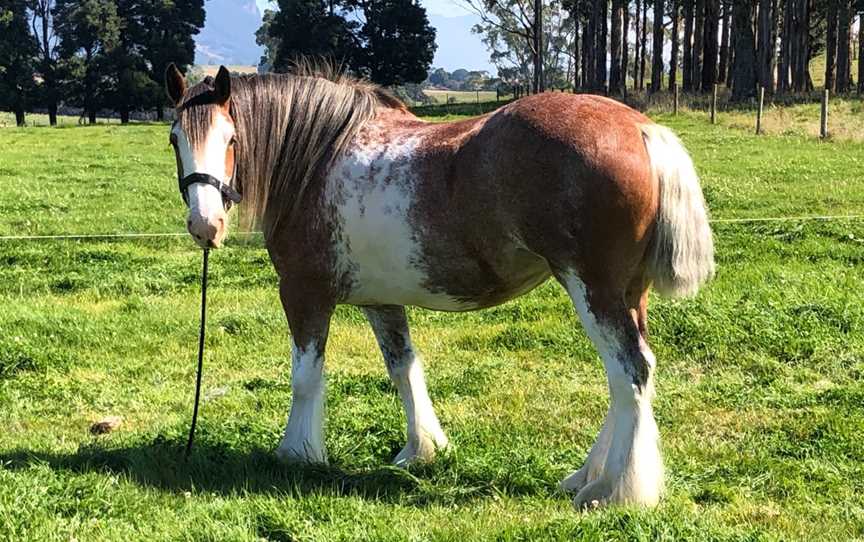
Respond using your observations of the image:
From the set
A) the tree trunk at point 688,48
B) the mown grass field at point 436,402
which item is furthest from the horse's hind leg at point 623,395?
the tree trunk at point 688,48

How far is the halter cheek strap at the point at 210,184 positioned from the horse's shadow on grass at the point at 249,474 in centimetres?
Result: 150

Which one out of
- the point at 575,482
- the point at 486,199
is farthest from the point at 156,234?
the point at 575,482

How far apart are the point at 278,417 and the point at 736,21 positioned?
40.3 m

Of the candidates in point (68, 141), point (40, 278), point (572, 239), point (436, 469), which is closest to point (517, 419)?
point (436, 469)

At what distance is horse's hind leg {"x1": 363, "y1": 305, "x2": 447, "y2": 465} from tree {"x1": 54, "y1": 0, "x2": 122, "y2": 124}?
5600 cm

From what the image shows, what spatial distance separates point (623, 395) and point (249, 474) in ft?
6.75

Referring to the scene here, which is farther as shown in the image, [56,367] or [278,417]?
[56,367]

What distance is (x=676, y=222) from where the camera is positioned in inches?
153

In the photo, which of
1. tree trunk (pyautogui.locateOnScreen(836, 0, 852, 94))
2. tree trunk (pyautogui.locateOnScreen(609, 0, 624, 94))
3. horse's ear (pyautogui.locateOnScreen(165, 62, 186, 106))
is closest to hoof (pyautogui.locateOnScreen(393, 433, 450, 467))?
horse's ear (pyautogui.locateOnScreen(165, 62, 186, 106))

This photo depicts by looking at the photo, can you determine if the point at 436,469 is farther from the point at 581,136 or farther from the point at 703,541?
the point at 581,136

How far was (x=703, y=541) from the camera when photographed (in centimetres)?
356

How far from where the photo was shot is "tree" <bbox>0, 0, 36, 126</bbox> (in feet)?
181

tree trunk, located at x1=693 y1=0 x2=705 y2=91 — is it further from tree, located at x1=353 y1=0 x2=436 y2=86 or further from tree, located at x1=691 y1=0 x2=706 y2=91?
tree, located at x1=353 y1=0 x2=436 y2=86

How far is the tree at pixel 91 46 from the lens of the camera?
183 feet
